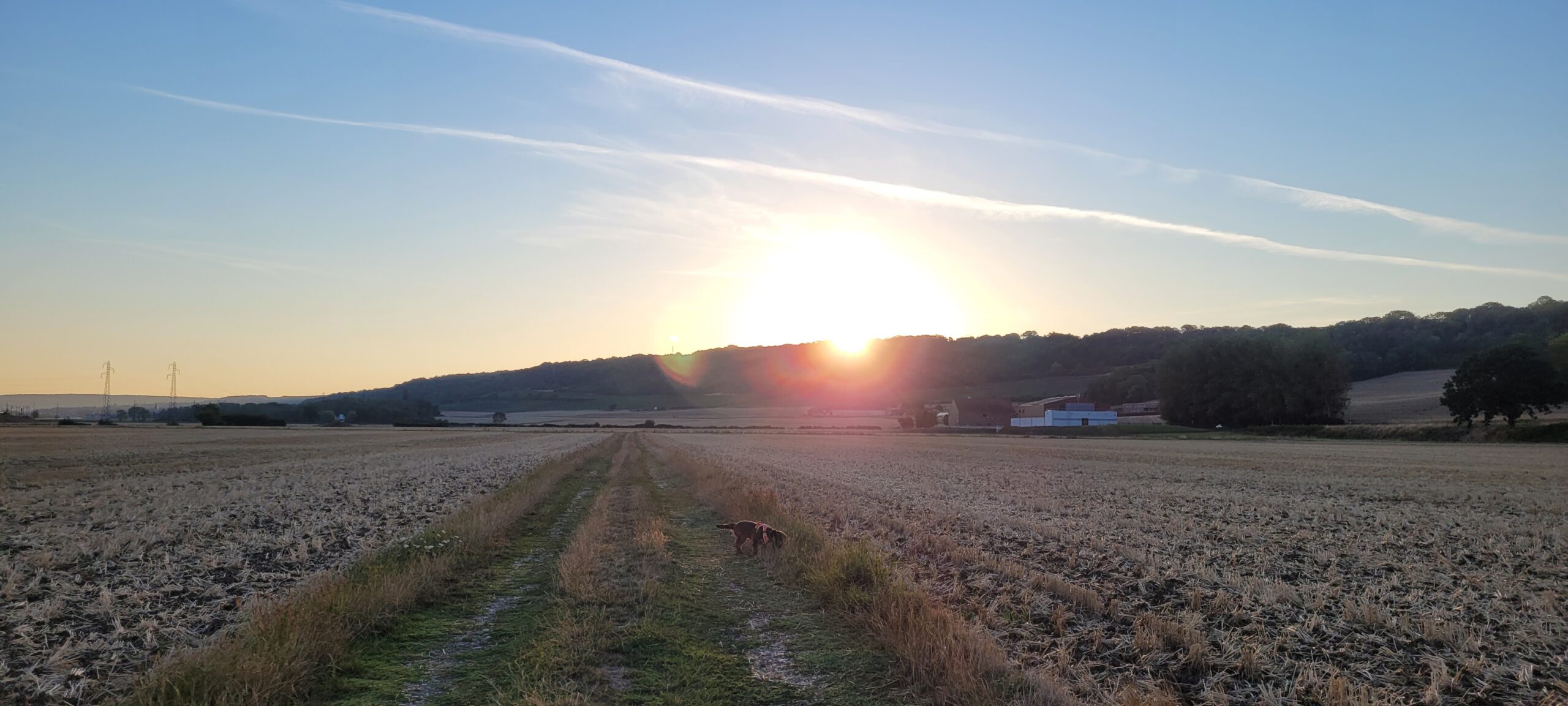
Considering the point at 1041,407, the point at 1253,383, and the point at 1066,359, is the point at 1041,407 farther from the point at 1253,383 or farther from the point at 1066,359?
the point at 1066,359

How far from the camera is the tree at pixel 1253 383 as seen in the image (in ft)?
256

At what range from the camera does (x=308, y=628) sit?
24.7ft

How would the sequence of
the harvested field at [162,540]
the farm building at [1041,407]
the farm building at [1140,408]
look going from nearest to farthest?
1. the harvested field at [162,540]
2. the farm building at [1041,407]
3. the farm building at [1140,408]

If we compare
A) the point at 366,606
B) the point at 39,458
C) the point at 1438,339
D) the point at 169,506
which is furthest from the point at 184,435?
the point at 1438,339

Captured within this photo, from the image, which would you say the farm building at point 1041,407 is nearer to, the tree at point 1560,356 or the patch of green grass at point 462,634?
the tree at point 1560,356

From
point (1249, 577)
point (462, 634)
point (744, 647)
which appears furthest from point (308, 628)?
point (1249, 577)

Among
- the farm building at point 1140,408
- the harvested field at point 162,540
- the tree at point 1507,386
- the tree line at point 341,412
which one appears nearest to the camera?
the harvested field at point 162,540

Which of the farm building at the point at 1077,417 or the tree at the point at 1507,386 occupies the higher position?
the tree at the point at 1507,386

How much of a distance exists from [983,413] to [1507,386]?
6046 centimetres

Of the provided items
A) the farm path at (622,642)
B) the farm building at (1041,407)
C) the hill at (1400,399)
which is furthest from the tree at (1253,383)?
the farm path at (622,642)

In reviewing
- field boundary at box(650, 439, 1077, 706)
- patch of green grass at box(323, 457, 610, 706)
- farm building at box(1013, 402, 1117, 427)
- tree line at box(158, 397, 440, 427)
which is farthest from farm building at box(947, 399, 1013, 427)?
patch of green grass at box(323, 457, 610, 706)

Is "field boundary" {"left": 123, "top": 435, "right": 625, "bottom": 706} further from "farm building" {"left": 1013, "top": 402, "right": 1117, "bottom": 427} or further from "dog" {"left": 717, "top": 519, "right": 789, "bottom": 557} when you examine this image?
"farm building" {"left": 1013, "top": 402, "right": 1117, "bottom": 427}

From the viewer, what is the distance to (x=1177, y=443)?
58375 mm

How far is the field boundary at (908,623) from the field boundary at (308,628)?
498 cm
